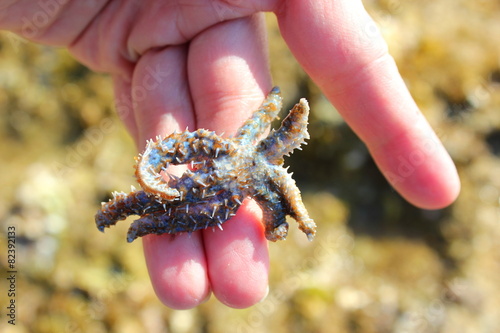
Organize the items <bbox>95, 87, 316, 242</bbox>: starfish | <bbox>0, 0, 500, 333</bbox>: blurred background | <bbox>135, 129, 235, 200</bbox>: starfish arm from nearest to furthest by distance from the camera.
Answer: <bbox>135, 129, 235, 200</bbox>: starfish arm
<bbox>95, 87, 316, 242</bbox>: starfish
<bbox>0, 0, 500, 333</bbox>: blurred background

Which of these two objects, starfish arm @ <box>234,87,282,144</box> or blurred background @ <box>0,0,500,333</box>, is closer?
starfish arm @ <box>234,87,282,144</box>

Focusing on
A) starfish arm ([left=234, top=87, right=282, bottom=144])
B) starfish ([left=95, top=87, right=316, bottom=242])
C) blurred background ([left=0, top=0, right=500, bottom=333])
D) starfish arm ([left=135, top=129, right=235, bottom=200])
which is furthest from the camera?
blurred background ([left=0, top=0, right=500, bottom=333])

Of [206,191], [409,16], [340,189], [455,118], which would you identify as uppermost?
[206,191]

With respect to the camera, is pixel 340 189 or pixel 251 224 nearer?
pixel 251 224

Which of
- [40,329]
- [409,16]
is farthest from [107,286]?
[409,16]

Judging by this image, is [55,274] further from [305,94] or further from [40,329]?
[305,94]

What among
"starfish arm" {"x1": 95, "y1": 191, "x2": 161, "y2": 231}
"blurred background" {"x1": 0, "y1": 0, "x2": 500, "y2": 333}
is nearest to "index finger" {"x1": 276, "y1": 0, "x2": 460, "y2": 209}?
"starfish arm" {"x1": 95, "y1": 191, "x2": 161, "y2": 231}

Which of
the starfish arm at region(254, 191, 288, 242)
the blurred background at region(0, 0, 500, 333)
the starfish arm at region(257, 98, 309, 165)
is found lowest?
the blurred background at region(0, 0, 500, 333)

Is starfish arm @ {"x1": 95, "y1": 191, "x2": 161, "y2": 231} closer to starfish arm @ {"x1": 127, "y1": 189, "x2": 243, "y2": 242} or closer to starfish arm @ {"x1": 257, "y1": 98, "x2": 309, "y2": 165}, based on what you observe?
starfish arm @ {"x1": 127, "y1": 189, "x2": 243, "y2": 242}
